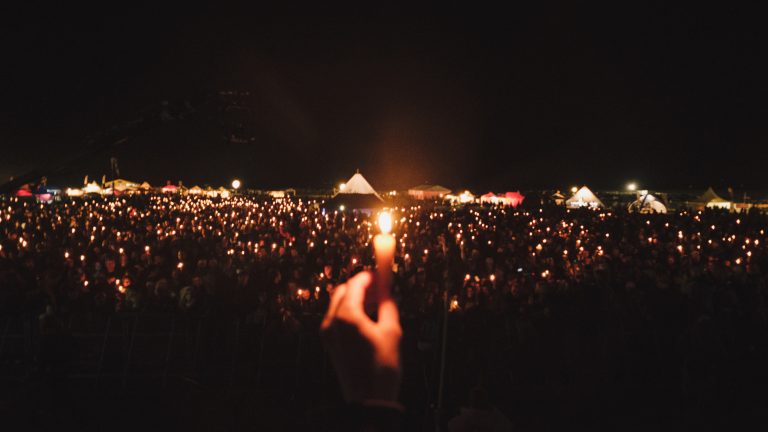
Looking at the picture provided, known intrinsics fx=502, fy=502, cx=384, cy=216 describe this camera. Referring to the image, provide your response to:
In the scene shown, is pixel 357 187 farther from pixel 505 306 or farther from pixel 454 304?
pixel 505 306

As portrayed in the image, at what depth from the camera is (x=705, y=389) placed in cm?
567

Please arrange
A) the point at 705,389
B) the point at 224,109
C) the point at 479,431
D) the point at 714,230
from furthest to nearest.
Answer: the point at 714,230, the point at 705,389, the point at 224,109, the point at 479,431

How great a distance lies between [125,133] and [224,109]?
955 millimetres

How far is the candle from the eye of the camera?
165cm

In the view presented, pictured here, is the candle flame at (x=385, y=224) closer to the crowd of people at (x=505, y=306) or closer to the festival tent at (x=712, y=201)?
the crowd of people at (x=505, y=306)

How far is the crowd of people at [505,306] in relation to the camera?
18.5 ft

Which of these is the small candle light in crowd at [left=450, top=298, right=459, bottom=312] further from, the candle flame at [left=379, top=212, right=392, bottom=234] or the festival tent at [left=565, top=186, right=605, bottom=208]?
the festival tent at [left=565, top=186, right=605, bottom=208]

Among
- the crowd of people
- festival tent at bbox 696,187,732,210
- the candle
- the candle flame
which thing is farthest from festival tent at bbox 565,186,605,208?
the candle

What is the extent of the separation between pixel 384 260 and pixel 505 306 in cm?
584

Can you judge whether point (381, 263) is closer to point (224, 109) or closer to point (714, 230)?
point (224, 109)

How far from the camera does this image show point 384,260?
1672mm

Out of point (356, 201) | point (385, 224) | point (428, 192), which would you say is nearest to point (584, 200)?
point (356, 201)

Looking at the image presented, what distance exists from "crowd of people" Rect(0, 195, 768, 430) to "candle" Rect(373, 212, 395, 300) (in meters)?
1.46

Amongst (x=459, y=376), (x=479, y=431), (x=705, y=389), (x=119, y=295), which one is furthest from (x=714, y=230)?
(x=119, y=295)
